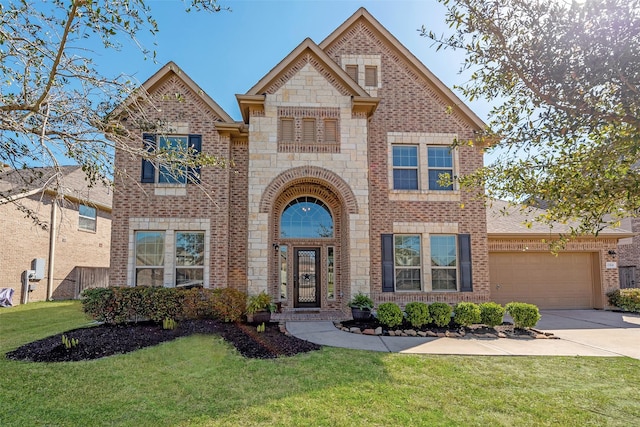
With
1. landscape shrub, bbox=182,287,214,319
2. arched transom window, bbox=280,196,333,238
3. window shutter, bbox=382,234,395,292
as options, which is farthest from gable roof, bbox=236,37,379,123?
landscape shrub, bbox=182,287,214,319

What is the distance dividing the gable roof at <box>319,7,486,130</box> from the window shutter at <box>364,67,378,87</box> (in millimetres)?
1028

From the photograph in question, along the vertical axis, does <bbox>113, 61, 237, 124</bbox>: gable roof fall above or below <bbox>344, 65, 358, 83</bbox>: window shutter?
below

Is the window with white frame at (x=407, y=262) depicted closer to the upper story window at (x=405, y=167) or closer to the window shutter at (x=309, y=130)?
the upper story window at (x=405, y=167)

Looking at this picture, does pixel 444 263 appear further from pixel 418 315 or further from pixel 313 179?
pixel 313 179

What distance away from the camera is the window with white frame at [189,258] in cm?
1168

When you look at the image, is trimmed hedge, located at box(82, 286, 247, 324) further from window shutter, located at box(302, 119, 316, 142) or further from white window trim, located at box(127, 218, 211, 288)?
window shutter, located at box(302, 119, 316, 142)

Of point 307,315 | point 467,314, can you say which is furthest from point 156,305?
Answer: point 467,314

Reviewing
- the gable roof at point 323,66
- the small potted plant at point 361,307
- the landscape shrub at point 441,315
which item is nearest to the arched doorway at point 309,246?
the small potted plant at point 361,307

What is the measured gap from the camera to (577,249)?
47.9 ft

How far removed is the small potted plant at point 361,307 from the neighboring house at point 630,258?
1461 cm

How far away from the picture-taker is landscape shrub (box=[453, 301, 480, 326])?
1007 cm

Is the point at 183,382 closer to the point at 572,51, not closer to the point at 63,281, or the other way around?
the point at 572,51

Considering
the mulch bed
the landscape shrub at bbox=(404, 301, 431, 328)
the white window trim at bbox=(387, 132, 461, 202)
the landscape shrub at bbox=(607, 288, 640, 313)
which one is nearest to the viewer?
the mulch bed

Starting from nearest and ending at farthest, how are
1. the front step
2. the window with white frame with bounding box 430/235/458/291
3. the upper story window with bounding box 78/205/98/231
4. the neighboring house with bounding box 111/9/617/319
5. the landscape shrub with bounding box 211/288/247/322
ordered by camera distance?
the landscape shrub with bounding box 211/288/247/322, the front step, the neighboring house with bounding box 111/9/617/319, the window with white frame with bounding box 430/235/458/291, the upper story window with bounding box 78/205/98/231
